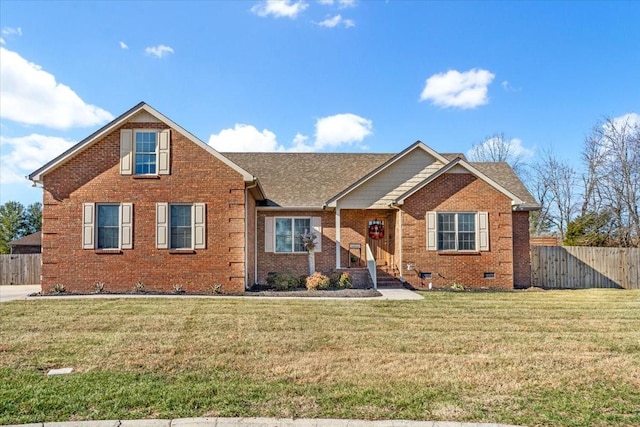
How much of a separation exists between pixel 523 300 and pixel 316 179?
9.88 m

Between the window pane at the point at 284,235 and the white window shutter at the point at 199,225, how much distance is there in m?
3.73

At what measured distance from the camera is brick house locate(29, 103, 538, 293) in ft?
48.5

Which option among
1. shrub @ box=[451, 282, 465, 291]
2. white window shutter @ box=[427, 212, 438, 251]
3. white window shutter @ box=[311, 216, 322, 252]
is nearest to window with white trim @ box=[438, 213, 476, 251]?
white window shutter @ box=[427, 212, 438, 251]

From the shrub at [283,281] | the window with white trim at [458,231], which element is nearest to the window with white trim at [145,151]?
the shrub at [283,281]

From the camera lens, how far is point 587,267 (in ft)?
62.0

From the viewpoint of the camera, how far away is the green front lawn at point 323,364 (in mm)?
4621

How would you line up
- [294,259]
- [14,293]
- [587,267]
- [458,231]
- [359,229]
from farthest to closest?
[587,267], [359,229], [294,259], [458,231], [14,293]

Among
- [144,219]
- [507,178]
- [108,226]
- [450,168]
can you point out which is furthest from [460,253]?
[108,226]

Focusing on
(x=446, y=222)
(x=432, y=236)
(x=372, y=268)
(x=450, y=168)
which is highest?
(x=450, y=168)

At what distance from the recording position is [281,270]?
58.3 feet

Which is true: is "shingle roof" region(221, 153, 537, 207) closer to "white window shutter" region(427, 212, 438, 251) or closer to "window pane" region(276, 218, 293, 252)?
"window pane" region(276, 218, 293, 252)

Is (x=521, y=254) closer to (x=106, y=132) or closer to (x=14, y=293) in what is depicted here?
(x=106, y=132)

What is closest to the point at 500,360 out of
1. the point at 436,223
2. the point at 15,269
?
the point at 436,223

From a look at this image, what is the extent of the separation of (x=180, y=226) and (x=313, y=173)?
729 cm
